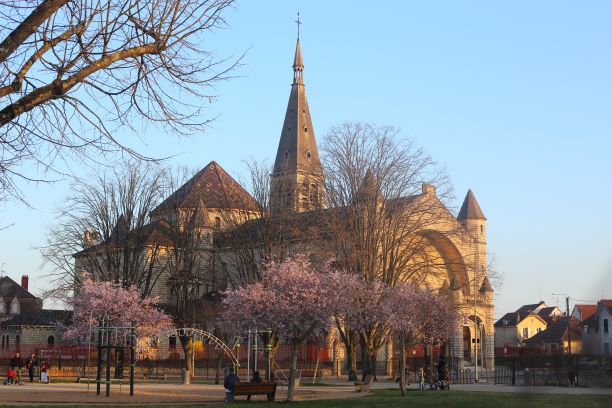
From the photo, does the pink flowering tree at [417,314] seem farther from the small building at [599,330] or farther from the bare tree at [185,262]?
the small building at [599,330]

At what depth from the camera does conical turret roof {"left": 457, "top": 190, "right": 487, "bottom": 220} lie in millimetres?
96562

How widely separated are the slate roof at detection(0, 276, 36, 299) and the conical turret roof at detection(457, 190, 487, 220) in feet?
177

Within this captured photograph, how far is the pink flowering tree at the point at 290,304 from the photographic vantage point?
37463mm

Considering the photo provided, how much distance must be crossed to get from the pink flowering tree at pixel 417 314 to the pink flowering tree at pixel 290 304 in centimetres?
378

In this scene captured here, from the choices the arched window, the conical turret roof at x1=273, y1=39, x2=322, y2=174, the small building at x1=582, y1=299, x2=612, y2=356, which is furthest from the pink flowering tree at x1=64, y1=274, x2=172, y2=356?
the small building at x1=582, y1=299, x2=612, y2=356

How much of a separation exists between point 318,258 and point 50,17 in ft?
141

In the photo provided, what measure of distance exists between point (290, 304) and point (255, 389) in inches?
326

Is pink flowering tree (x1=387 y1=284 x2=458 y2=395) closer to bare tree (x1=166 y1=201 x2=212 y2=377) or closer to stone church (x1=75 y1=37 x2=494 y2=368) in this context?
stone church (x1=75 y1=37 x2=494 y2=368)

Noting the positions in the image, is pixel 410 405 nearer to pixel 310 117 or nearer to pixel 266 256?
pixel 266 256

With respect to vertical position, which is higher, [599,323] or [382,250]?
[382,250]

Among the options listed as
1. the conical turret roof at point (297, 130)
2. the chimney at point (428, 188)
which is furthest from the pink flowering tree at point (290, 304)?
the conical turret roof at point (297, 130)

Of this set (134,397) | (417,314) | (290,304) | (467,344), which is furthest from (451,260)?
(134,397)

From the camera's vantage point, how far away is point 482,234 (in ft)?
317

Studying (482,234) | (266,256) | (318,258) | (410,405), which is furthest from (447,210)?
(482,234)
